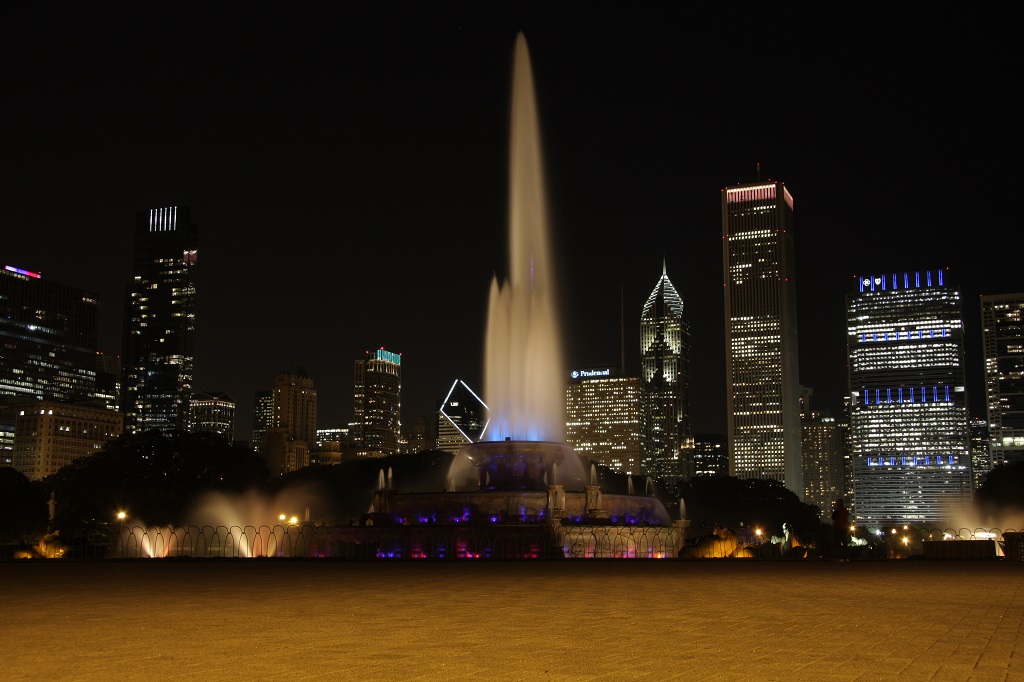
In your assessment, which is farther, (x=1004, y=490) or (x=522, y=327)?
(x=1004, y=490)

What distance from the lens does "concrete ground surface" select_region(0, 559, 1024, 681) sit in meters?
11.4

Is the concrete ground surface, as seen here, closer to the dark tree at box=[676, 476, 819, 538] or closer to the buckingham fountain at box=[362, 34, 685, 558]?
the buckingham fountain at box=[362, 34, 685, 558]

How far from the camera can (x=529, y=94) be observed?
6519 cm

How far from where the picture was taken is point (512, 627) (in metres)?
14.9

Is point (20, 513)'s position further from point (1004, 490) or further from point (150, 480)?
point (1004, 490)

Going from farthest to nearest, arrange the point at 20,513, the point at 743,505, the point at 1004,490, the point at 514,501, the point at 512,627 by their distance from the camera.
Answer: the point at 743,505
the point at 1004,490
the point at 20,513
the point at 514,501
the point at 512,627

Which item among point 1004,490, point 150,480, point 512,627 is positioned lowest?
point 1004,490

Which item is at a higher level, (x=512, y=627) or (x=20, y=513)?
(x=512, y=627)

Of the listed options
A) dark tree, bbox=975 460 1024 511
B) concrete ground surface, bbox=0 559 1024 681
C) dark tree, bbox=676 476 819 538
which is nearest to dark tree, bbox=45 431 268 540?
concrete ground surface, bbox=0 559 1024 681

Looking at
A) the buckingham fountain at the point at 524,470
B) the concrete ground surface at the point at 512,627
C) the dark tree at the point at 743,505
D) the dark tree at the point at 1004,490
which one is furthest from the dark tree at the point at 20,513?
the dark tree at the point at 1004,490

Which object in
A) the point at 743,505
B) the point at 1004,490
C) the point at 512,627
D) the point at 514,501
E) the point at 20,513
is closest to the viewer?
the point at 512,627

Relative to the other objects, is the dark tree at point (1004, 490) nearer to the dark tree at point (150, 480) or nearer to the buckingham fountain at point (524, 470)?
the buckingham fountain at point (524, 470)

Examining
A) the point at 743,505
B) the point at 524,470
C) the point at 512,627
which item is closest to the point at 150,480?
the point at 524,470

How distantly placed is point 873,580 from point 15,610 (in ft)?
60.9
